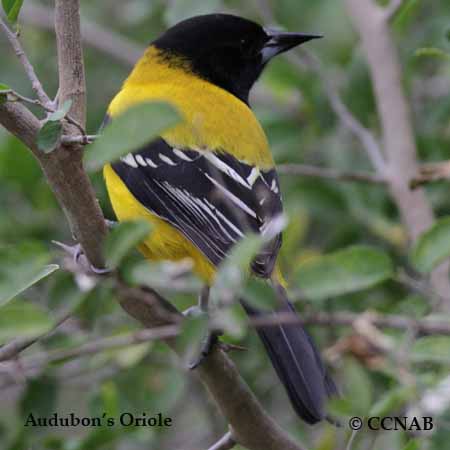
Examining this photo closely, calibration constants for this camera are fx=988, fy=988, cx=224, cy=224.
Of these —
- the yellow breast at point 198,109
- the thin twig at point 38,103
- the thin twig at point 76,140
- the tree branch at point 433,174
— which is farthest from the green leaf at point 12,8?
the tree branch at point 433,174

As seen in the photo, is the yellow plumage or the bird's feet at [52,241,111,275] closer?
the bird's feet at [52,241,111,275]

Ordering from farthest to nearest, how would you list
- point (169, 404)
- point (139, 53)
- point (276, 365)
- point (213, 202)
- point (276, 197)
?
1. point (139, 53)
2. point (169, 404)
3. point (276, 197)
4. point (213, 202)
5. point (276, 365)

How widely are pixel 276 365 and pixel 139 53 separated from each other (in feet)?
10.2

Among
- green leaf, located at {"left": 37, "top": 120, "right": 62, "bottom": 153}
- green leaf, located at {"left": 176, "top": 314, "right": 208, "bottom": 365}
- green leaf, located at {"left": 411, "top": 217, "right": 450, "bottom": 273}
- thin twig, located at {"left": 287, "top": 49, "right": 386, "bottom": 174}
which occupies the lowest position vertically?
thin twig, located at {"left": 287, "top": 49, "right": 386, "bottom": 174}

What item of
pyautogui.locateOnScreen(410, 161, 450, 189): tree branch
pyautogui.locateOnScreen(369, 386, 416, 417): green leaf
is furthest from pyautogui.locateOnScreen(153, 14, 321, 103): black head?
pyautogui.locateOnScreen(369, 386, 416, 417): green leaf

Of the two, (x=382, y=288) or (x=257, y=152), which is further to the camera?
(x=382, y=288)

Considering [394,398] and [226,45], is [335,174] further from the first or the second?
[394,398]

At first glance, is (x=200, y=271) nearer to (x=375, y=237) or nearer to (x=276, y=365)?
(x=276, y=365)

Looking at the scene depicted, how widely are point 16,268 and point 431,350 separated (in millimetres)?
934

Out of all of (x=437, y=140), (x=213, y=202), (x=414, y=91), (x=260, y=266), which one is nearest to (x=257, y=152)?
(x=213, y=202)

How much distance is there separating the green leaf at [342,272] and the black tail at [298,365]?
1.49 feet

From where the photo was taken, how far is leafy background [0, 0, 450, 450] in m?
2.22

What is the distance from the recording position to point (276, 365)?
9.56 feet

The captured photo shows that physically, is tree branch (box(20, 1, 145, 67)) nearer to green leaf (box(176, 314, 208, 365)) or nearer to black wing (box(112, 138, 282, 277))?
black wing (box(112, 138, 282, 277))
